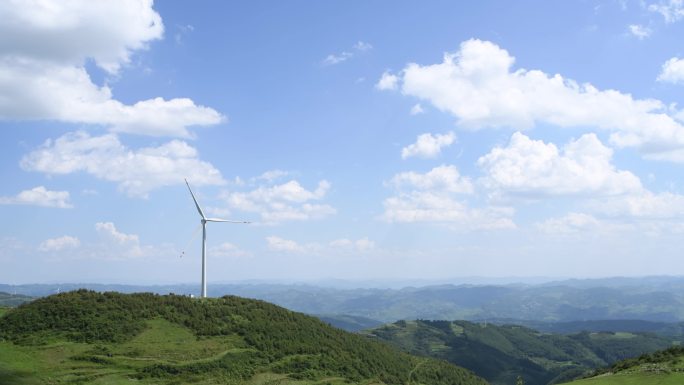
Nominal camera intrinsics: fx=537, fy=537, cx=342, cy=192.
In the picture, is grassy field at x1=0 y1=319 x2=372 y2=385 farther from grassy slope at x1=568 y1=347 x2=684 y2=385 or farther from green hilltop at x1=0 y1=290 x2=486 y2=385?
grassy slope at x1=568 y1=347 x2=684 y2=385

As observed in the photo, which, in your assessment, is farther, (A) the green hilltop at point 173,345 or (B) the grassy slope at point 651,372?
(A) the green hilltop at point 173,345

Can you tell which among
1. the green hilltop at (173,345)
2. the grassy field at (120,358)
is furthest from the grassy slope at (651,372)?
the green hilltop at (173,345)

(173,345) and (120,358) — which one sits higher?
(173,345)

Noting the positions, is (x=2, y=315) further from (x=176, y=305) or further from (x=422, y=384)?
(x=422, y=384)

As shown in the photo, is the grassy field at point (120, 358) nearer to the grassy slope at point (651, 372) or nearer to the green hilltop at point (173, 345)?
the green hilltop at point (173, 345)

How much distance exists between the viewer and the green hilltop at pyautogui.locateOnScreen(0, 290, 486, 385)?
353ft

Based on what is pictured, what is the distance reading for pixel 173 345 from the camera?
125875 millimetres

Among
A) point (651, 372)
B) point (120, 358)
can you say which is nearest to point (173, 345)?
point (120, 358)

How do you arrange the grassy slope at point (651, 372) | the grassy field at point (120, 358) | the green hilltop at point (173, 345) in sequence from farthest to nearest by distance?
the green hilltop at point (173, 345), the grassy field at point (120, 358), the grassy slope at point (651, 372)

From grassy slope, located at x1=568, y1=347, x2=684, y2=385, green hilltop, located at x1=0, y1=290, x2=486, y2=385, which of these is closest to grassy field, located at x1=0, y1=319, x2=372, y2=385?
green hilltop, located at x1=0, y1=290, x2=486, y2=385

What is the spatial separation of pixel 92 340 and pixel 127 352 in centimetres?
951

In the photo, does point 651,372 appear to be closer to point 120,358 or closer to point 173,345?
point 173,345

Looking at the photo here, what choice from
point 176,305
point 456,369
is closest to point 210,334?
point 176,305

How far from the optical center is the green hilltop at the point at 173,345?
353ft
